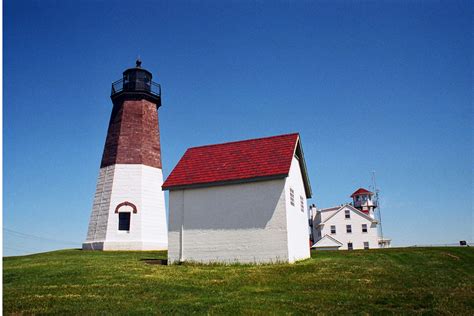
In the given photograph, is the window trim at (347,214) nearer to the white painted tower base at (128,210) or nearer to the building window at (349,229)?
the building window at (349,229)

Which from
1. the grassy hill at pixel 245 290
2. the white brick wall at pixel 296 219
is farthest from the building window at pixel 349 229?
the grassy hill at pixel 245 290

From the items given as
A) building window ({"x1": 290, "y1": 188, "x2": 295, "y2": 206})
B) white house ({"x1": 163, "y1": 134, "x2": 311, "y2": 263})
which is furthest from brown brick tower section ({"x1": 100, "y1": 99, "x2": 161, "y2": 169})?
building window ({"x1": 290, "y1": 188, "x2": 295, "y2": 206})

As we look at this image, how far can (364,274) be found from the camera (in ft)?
49.6

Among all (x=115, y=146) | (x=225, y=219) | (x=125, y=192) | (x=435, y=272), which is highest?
(x=115, y=146)

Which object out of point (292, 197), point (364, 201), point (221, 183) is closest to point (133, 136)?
point (221, 183)

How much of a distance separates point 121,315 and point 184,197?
12850 mm

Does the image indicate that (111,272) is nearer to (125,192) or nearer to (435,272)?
(435,272)

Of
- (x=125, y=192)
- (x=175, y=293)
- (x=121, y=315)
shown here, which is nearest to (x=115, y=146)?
(x=125, y=192)

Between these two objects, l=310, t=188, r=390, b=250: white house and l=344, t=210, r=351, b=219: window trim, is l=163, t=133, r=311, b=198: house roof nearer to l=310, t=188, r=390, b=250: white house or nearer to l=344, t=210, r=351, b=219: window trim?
l=310, t=188, r=390, b=250: white house

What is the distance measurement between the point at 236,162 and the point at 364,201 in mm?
55761

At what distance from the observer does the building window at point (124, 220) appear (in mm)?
34562

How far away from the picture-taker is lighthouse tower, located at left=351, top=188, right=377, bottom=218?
70938 mm

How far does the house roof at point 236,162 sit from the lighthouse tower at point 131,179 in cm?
1270

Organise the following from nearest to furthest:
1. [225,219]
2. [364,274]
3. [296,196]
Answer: [364,274] < [225,219] < [296,196]
